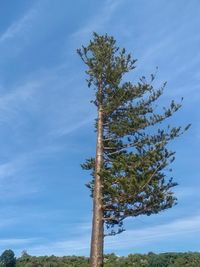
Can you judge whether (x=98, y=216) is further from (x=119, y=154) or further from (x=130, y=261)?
(x=130, y=261)

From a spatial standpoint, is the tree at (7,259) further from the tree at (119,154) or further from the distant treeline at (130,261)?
the tree at (119,154)

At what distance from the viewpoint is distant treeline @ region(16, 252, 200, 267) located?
4188 cm

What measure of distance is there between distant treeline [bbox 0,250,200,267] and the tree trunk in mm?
19231

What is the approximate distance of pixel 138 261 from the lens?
42.5 metres

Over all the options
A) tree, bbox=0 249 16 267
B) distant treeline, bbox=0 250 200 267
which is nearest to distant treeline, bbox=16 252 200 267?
distant treeline, bbox=0 250 200 267

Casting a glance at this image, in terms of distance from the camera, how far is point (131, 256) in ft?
143

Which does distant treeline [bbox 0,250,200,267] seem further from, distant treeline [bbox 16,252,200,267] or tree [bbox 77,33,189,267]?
tree [bbox 77,33,189,267]

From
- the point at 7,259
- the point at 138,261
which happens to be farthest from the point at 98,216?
the point at 7,259

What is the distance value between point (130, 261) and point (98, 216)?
22.2 meters

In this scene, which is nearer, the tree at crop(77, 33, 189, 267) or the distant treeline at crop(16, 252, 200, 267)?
the tree at crop(77, 33, 189, 267)

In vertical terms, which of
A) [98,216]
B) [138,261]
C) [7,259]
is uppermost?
[7,259]

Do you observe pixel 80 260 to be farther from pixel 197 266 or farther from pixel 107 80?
pixel 107 80

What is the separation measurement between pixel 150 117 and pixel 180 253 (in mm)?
23672

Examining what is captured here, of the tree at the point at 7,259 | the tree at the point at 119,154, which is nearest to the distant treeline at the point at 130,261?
the tree at the point at 7,259
